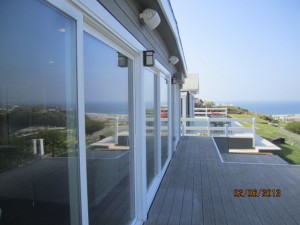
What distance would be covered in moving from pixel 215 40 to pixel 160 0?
51.9ft

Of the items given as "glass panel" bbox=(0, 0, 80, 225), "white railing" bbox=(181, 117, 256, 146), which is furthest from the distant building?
"glass panel" bbox=(0, 0, 80, 225)

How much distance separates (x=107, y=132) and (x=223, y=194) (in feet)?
8.00

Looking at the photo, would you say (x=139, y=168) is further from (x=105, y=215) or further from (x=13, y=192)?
(x=13, y=192)

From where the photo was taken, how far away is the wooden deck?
2.91 meters

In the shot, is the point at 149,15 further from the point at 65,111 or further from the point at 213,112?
the point at 213,112

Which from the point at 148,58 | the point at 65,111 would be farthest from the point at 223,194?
the point at 65,111

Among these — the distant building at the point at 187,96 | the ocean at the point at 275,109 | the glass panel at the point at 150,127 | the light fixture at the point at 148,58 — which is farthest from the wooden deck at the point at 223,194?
the ocean at the point at 275,109

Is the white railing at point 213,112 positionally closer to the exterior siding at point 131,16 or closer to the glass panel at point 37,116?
the exterior siding at point 131,16

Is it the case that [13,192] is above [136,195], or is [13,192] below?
above

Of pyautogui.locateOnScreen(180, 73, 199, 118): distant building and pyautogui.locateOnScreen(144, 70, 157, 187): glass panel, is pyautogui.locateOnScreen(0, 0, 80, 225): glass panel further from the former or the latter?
pyautogui.locateOnScreen(180, 73, 199, 118): distant building

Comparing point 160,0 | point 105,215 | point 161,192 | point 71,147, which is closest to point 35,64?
point 71,147

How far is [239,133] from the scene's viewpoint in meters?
8.99
